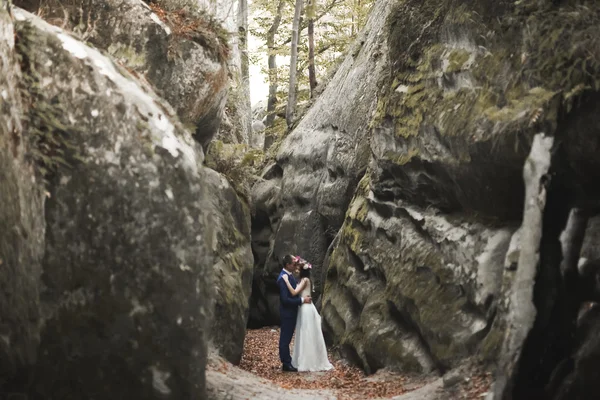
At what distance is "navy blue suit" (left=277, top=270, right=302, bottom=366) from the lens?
38.0ft

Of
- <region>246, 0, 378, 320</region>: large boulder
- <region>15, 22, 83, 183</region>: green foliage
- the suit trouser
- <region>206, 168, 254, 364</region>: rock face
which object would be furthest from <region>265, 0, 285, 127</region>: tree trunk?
<region>15, 22, 83, 183</region>: green foliage

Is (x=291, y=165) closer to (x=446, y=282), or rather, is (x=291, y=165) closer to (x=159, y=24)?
(x=159, y=24)

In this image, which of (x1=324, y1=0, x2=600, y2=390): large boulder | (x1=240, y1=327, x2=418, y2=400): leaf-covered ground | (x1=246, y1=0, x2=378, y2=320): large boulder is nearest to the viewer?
(x1=324, y1=0, x2=600, y2=390): large boulder

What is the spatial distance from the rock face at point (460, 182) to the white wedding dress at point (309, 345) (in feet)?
1.70

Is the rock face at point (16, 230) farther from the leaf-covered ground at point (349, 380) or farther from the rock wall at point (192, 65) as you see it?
the leaf-covered ground at point (349, 380)

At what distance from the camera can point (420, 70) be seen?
10.4 m

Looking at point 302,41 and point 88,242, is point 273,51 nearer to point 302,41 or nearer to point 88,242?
point 302,41

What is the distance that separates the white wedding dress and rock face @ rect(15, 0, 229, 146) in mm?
3984

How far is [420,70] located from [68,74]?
591cm

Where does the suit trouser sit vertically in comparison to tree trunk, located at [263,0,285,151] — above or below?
below

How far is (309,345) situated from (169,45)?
19.0ft

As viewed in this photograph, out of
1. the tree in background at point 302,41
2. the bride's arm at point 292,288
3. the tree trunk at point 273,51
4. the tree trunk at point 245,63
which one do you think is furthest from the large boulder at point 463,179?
the tree trunk at point 273,51

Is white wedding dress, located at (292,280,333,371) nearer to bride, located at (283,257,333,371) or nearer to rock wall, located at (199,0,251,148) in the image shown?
bride, located at (283,257,333,371)

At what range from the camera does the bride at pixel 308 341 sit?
11.4 metres
